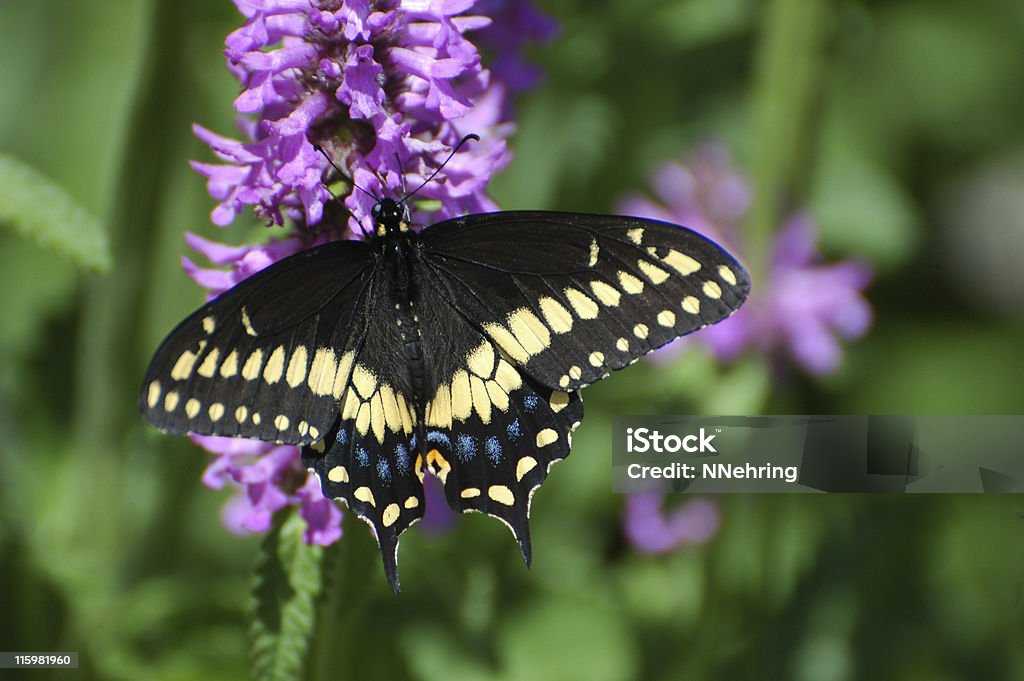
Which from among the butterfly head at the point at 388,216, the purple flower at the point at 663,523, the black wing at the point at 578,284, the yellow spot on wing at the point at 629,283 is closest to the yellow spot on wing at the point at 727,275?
the black wing at the point at 578,284

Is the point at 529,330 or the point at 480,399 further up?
the point at 529,330

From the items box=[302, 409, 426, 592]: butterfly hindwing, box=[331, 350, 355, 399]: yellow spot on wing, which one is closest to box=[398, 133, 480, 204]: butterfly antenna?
box=[331, 350, 355, 399]: yellow spot on wing

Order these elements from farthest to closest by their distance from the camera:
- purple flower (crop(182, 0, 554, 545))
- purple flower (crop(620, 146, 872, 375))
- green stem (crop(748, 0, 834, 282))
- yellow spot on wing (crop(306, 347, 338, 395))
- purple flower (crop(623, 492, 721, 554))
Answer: purple flower (crop(623, 492, 721, 554)) → purple flower (crop(620, 146, 872, 375)) → green stem (crop(748, 0, 834, 282)) → yellow spot on wing (crop(306, 347, 338, 395)) → purple flower (crop(182, 0, 554, 545))

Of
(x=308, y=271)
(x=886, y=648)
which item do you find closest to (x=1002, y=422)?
(x=886, y=648)

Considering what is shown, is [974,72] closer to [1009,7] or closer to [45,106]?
[1009,7]

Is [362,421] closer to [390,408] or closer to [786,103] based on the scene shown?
[390,408]

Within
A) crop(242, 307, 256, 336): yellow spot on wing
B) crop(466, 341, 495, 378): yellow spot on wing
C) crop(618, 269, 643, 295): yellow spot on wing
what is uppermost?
crop(618, 269, 643, 295): yellow spot on wing

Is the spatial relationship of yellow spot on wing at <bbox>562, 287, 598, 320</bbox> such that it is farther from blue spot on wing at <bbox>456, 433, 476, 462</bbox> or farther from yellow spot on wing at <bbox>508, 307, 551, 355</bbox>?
blue spot on wing at <bbox>456, 433, 476, 462</bbox>

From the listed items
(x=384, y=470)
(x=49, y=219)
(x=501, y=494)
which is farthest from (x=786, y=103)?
(x=49, y=219)
